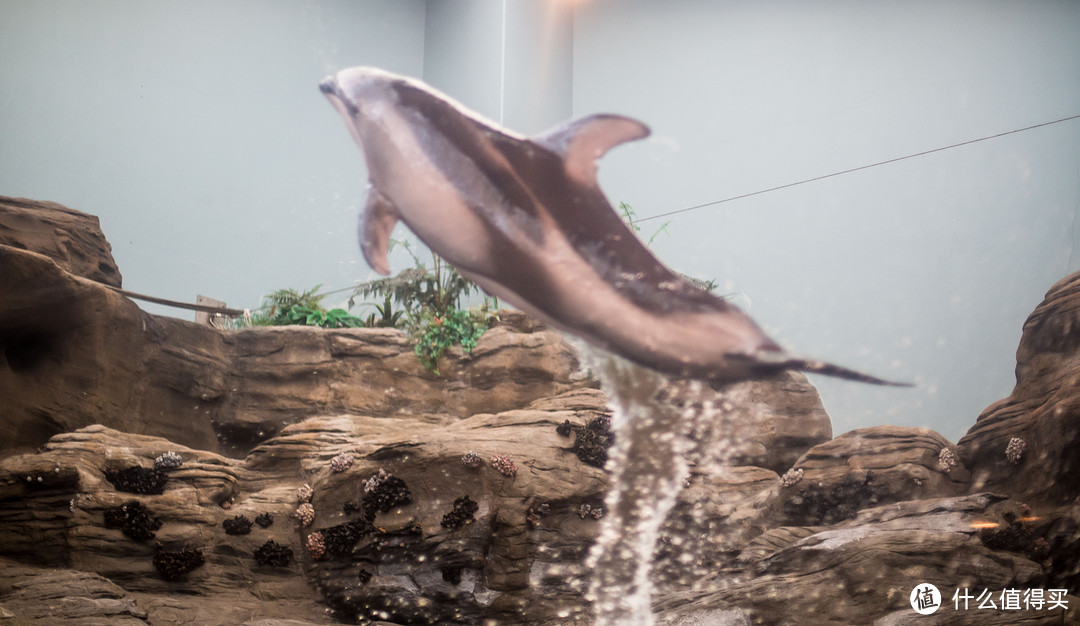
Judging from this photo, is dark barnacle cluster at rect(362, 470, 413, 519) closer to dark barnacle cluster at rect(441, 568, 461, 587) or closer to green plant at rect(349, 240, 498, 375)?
dark barnacle cluster at rect(441, 568, 461, 587)

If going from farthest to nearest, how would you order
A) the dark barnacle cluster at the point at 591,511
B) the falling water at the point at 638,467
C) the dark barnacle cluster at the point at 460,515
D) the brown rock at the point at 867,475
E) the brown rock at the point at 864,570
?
1. the dark barnacle cluster at the point at 460,515
2. the dark barnacle cluster at the point at 591,511
3. the falling water at the point at 638,467
4. the brown rock at the point at 867,475
5. the brown rock at the point at 864,570

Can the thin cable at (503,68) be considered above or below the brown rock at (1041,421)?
above

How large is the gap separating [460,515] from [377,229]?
1.43 metres

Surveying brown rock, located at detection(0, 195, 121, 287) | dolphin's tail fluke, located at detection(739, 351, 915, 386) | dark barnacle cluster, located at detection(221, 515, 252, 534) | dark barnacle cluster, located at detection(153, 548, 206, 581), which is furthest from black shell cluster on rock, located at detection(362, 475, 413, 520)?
dolphin's tail fluke, located at detection(739, 351, 915, 386)

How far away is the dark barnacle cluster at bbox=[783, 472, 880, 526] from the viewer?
2.99 metres

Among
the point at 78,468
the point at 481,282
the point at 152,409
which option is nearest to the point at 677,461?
the point at 481,282

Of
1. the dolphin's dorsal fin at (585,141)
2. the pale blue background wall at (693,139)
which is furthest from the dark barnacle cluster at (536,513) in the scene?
the dolphin's dorsal fin at (585,141)

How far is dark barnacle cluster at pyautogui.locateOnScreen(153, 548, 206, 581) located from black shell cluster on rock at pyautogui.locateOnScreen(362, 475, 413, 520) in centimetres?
81

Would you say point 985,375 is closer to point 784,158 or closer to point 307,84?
point 784,158

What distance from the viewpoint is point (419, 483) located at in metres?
3.41

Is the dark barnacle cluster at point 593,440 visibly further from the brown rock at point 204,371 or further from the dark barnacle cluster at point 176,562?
the dark barnacle cluster at point 176,562

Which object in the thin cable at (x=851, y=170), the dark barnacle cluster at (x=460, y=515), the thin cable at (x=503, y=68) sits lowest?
the dark barnacle cluster at (x=460, y=515)

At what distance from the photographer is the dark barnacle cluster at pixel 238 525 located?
11.1ft

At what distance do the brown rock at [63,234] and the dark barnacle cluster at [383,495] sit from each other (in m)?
1.61
